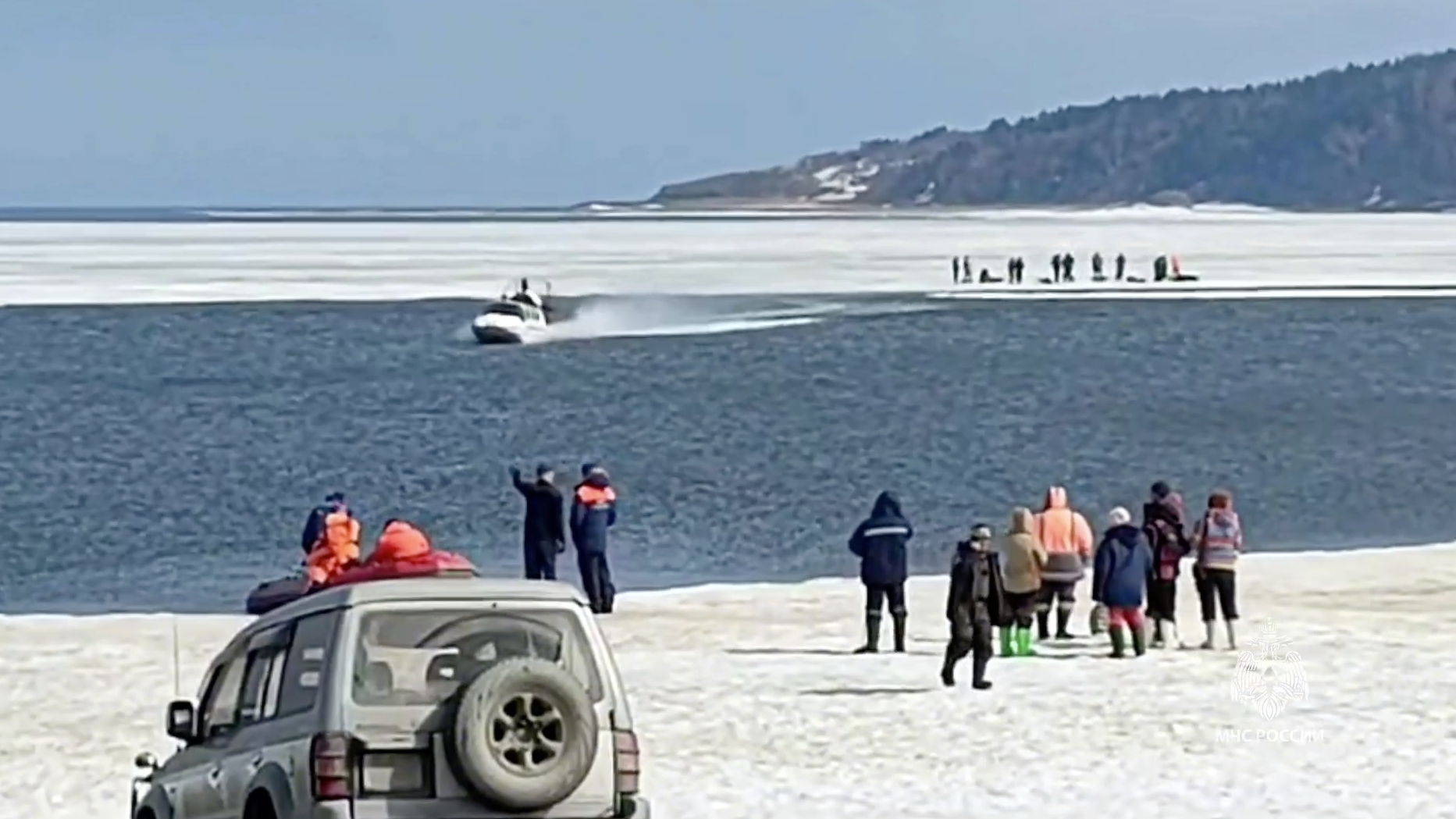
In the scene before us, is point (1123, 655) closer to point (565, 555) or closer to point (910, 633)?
point (910, 633)

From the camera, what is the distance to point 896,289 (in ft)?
311

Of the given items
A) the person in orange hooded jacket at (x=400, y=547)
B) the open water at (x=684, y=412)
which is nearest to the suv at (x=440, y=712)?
the person in orange hooded jacket at (x=400, y=547)

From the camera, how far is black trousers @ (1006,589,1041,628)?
17.9m

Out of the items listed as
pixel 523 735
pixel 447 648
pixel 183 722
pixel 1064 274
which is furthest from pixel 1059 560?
pixel 1064 274

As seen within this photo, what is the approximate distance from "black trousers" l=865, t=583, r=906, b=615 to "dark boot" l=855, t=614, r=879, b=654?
4cm

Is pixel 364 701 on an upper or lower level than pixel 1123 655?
upper

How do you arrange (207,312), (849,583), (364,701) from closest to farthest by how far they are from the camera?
(364,701) → (849,583) → (207,312)

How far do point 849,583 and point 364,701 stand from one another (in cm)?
1642

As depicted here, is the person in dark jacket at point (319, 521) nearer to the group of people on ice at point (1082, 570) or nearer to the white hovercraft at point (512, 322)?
the group of people on ice at point (1082, 570)

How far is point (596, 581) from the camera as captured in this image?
2108 centimetres

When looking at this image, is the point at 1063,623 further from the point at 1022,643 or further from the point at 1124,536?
the point at 1124,536

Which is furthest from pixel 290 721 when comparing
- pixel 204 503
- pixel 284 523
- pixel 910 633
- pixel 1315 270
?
pixel 1315 270


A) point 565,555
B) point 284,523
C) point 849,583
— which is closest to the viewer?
point 849,583

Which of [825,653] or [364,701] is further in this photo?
[825,653]
